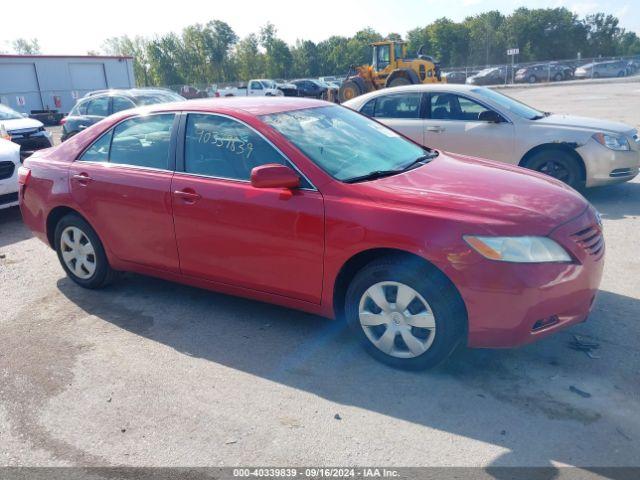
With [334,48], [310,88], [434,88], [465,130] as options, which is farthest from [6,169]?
[334,48]

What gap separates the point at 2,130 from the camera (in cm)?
1047

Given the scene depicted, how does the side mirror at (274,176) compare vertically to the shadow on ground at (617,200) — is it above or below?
above

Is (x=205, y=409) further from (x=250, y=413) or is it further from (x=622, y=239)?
(x=622, y=239)

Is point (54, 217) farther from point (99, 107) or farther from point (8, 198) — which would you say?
point (99, 107)

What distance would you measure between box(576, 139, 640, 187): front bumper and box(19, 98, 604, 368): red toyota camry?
363 centimetres

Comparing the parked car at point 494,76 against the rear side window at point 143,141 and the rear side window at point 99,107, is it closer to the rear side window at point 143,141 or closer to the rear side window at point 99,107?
the rear side window at point 99,107

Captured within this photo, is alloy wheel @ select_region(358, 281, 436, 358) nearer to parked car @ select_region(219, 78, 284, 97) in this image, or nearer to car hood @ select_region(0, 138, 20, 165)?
car hood @ select_region(0, 138, 20, 165)

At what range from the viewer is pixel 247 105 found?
436cm

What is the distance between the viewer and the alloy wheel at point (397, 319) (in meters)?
3.36

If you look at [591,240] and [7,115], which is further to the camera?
[7,115]

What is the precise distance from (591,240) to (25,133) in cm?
1065

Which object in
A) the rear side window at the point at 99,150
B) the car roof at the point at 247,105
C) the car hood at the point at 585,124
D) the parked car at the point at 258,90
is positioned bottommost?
the parked car at the point at 258,90

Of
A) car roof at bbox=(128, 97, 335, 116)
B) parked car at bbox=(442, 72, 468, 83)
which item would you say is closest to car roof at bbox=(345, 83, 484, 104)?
car roof at bbox=(128, 97, 335, 116)

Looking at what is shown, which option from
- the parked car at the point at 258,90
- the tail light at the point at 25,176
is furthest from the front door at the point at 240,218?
the parked car at the point at 258,90
